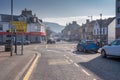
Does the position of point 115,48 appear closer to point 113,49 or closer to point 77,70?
point 113,49

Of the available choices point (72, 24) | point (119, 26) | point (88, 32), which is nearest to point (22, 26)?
point (119, 26)

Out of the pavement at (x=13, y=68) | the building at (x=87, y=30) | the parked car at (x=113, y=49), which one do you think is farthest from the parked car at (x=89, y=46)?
the building at (x=87, y=30)

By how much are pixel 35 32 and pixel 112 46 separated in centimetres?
6226

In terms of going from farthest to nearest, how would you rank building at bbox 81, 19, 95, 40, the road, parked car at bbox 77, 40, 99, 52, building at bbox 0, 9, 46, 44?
building at bbox 81, 19, 95, 40 < building at bbox 0, 9, 46, 44 < parked car at bbox 77, 40, 99, 52 < the road

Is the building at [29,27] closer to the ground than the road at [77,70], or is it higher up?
higher up

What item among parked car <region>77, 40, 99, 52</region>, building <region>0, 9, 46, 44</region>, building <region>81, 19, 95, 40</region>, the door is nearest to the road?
the door

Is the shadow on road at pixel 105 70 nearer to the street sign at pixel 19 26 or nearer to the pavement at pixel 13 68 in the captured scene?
the pavement at pixel 13 68

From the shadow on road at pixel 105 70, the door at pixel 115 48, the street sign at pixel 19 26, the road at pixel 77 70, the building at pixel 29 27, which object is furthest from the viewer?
the building at pixel 29 27

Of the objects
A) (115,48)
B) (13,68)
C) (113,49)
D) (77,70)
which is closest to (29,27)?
(113,49)

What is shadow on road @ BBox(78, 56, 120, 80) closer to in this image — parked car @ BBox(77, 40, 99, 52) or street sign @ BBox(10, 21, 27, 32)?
street sign @ BBox(10, 21, 27, 32)

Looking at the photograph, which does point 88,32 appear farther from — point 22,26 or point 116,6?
point 22,26

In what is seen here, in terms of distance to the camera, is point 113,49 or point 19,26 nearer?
point 113,49

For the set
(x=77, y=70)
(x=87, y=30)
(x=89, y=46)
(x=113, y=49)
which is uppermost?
(x=87, y=30)

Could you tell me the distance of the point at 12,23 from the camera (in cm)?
2478
